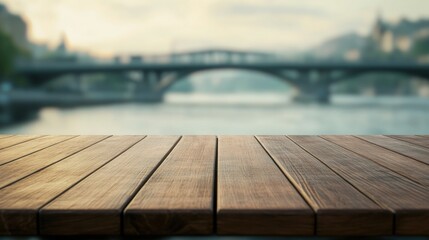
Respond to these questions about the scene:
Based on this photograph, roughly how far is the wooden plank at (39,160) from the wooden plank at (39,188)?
44mm

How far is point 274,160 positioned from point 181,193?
711 mm

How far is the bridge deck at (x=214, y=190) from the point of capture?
3.82 ft

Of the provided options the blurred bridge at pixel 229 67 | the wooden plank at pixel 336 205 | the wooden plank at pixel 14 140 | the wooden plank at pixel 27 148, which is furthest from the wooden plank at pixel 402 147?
the blurred bridge at pixel 229 67

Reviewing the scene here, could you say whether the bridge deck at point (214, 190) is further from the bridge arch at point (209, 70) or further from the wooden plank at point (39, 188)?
the bridge arch at point (209, 70)

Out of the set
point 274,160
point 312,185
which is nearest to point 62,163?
point 274,160

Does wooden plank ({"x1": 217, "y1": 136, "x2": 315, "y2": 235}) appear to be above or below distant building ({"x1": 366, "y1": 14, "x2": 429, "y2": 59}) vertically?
below

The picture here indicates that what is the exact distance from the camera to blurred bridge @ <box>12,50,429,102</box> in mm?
38031

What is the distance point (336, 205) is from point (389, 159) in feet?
3.18

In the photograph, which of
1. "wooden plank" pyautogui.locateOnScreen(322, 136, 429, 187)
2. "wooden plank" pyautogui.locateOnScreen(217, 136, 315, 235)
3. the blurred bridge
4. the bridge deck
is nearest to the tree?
the blurred bridge

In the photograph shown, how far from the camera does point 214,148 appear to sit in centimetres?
242

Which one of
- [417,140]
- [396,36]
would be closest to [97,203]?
[417,140]

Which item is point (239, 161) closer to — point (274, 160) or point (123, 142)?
point (274, 160)

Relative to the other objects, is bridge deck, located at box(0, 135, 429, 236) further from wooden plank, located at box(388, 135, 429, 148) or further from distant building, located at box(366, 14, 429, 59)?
distant building, located at box(366, 14, 429, 59)

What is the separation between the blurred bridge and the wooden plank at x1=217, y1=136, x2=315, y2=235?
36.4 metres
